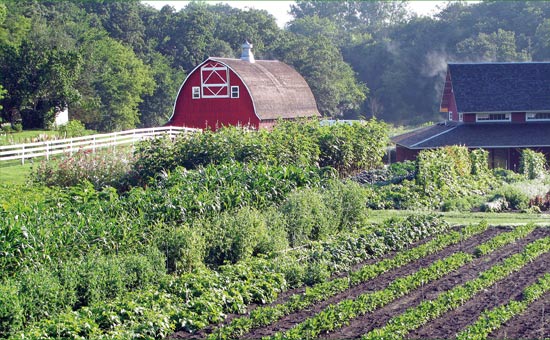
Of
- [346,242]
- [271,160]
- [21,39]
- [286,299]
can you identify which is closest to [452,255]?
[346,242]

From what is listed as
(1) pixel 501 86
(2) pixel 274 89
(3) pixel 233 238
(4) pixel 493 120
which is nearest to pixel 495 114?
(4) pixel 493 120

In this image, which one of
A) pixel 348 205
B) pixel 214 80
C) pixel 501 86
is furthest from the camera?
pixel 214 80

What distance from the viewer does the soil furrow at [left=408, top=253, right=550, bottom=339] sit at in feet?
39.0

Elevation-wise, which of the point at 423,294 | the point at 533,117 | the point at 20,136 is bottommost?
the point at 423,294

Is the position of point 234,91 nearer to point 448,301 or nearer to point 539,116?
point 539,116

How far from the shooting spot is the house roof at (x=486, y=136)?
3766 centimetres

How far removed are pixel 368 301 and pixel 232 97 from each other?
34.0 m

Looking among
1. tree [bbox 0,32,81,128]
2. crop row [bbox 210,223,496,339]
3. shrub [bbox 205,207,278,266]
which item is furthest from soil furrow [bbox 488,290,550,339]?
tree [bbox 0,32,81,128]

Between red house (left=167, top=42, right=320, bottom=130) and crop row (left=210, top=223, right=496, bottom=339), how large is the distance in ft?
89.7

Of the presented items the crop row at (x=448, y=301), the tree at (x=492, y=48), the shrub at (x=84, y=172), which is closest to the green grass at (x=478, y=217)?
the crop row at (x=448, y=301)

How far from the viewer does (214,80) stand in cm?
4706

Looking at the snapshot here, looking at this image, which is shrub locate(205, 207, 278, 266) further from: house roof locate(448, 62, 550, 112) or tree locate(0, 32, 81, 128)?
tree locate(0, 32, 81, 128)

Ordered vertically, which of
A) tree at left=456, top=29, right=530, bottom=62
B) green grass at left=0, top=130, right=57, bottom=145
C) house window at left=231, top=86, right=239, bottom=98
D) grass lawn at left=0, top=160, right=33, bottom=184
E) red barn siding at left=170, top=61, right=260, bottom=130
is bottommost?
grass lawn at left=0, top=160, right=33, bottom=184

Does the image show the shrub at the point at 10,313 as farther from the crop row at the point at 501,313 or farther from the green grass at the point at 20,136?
the green grass at the point at 20,136
